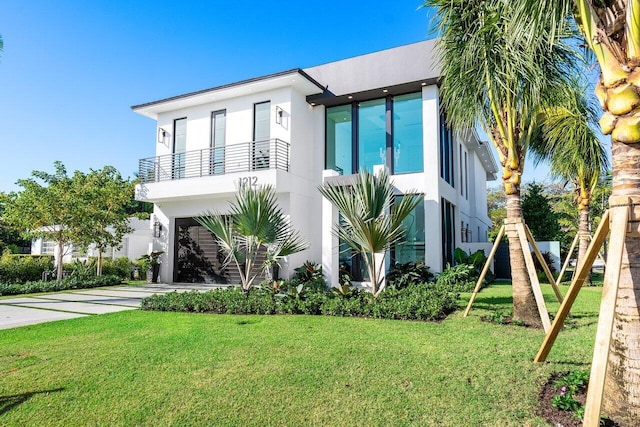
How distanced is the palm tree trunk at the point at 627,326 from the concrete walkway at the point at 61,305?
30.6ft

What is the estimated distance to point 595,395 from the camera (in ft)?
8.12

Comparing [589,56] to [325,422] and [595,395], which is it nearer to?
[595,395]

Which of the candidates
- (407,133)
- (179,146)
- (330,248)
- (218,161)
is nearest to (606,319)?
(330,248)

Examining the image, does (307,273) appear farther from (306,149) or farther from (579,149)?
(579,149)

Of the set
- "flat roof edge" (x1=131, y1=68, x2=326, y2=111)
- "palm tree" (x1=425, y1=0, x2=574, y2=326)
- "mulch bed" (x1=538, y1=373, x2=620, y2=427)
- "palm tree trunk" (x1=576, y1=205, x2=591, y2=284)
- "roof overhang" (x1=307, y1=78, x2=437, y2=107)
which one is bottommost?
"mulch bed" (x1=538, y1=373, x2=620, y2=427)

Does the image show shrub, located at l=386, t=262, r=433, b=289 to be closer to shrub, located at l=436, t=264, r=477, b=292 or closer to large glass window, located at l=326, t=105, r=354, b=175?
shrub, located at l=436, t=264, r=477, b=292

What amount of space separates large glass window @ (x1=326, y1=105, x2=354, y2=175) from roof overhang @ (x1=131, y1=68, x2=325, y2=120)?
A: 3.91 feet

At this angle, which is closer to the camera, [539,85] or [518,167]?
[539,85]

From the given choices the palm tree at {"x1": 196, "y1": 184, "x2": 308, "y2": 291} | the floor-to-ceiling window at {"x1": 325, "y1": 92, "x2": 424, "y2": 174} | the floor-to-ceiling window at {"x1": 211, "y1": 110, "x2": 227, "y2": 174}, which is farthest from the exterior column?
the floor-to-ceiling window at {"x1": 211, "y1": 110, "x2": 227, "y2": 174}

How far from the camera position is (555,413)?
330 centimetres

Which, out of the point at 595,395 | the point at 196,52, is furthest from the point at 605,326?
the point at 196,52

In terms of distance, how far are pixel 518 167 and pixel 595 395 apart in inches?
211

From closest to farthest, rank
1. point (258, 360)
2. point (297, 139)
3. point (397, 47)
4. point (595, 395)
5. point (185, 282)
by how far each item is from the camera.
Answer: point (595, 395), point (258, 360), point (397, 47), point (297, 139), point (185, 282)

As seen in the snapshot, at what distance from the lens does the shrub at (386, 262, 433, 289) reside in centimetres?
1197
